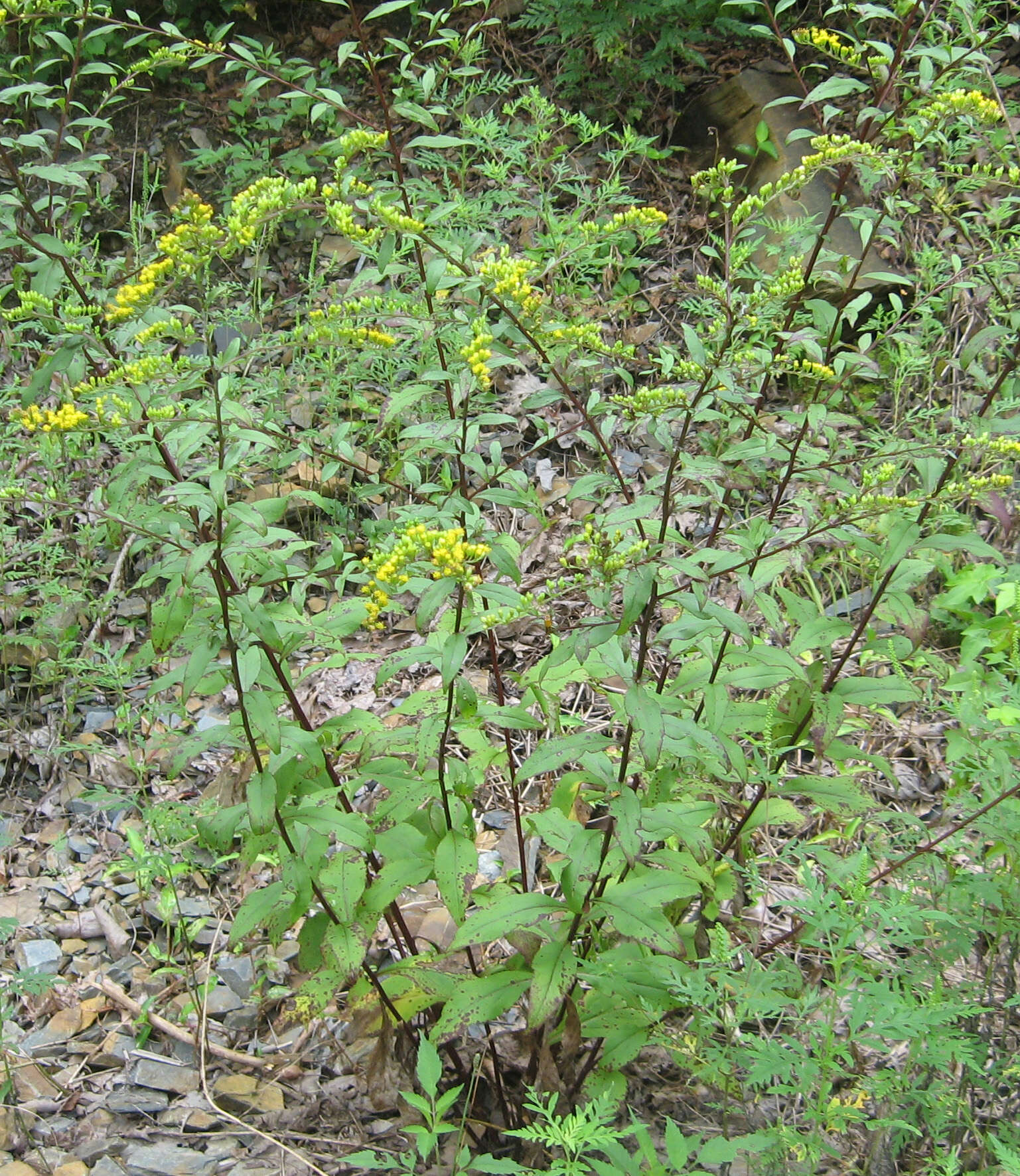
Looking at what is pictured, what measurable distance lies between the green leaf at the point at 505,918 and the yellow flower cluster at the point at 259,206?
1386 mm

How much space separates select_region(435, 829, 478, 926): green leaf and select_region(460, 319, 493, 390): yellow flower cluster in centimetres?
96

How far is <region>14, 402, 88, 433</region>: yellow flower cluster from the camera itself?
1927 millimetres

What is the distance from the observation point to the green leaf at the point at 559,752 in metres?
1.92

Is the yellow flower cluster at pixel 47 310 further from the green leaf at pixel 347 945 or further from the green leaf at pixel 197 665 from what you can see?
the green leaf at pixel 347 945

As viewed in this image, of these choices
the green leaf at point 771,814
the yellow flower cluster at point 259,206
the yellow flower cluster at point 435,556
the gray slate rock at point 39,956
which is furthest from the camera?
the gray slate rock at point 39,956

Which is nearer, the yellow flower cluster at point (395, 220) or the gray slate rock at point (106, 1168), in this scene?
the yellow flower cluster at point (395, 220)

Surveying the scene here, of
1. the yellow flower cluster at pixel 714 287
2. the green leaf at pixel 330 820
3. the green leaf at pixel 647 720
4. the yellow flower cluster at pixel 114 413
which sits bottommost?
the green leaf at pixel 330 820

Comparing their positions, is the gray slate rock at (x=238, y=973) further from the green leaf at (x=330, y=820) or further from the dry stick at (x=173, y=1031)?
the green leaf at (x=330, y=820)

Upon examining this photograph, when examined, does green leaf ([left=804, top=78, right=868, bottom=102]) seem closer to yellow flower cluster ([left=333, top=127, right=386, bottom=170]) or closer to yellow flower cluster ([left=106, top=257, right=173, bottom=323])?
yellow flower cluster ([left=333, top=127, right=386, bottom=170])

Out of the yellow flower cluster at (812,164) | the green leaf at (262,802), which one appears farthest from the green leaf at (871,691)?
the green leaf at (262,802)

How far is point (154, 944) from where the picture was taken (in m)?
3.06

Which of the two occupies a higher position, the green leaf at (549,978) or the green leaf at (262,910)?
the green leaf at (549,978)

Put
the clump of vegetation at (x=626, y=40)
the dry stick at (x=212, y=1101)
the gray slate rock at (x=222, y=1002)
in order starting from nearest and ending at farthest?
the dry stick at (x=212, y=1101) → the gray slate rock at (x=222, y=1002) → the clump of vegetation at (x=626, y=40)

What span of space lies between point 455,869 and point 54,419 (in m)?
1.20
